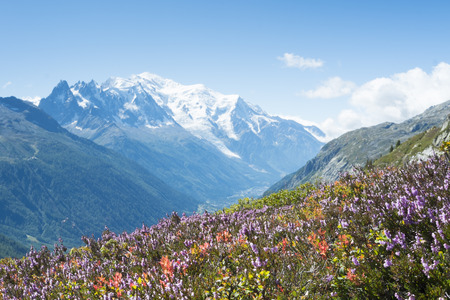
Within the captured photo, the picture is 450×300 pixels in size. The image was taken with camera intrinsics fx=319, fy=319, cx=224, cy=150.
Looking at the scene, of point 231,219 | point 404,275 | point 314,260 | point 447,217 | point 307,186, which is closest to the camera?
point 404,275

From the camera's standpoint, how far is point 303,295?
4.33m

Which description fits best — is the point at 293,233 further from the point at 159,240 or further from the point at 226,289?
the point at 159,240

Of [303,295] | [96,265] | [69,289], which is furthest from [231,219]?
[303,295]

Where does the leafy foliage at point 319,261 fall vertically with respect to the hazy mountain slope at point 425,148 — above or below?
below

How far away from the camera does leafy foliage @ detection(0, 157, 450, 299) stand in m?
4.05

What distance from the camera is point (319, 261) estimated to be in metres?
5.20

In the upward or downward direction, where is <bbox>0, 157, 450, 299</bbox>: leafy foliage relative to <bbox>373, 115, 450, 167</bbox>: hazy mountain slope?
downward

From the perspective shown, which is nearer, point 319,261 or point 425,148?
point 319,261

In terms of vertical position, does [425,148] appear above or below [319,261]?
above

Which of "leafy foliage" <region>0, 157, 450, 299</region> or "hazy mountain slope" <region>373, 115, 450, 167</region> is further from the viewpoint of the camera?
"hazy mountain slope" <region>373, 115, 450, 167</region>

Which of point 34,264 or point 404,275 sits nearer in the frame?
point 404,275

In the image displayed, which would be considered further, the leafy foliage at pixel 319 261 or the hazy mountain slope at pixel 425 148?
the hazy mountain slope at pixel 425 148

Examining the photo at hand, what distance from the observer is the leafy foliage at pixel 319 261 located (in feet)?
13.3

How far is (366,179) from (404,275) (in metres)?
6.09
